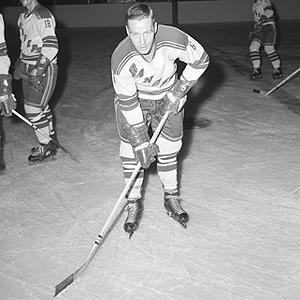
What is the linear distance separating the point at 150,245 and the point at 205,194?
2.37ft

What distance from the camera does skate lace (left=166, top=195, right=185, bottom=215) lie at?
2.79 meters

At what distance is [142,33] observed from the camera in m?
2.19

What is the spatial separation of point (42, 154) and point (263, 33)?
3511 mm

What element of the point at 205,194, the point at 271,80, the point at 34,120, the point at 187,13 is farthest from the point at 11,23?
the point at 205,194

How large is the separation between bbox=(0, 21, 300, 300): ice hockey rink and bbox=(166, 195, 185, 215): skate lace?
84 millimetres

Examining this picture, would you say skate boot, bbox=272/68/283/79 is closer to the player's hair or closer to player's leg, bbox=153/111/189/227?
player's leg, bbox=153/111/189/227

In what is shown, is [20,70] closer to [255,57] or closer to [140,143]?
[140,143]

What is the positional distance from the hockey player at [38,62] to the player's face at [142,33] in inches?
54.5

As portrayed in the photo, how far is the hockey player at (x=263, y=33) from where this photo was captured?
583 centimetres

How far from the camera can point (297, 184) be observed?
10.6 ft

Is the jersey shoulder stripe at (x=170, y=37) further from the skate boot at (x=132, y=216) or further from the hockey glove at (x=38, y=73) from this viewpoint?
the hockey glove at (x=38, y=73)

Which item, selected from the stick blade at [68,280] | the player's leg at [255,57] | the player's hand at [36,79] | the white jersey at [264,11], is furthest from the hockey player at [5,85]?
the player's leg at [255,57]

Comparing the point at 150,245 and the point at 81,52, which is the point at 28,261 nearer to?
the point at 150,245

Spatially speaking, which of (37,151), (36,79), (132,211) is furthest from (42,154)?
(132,211)
